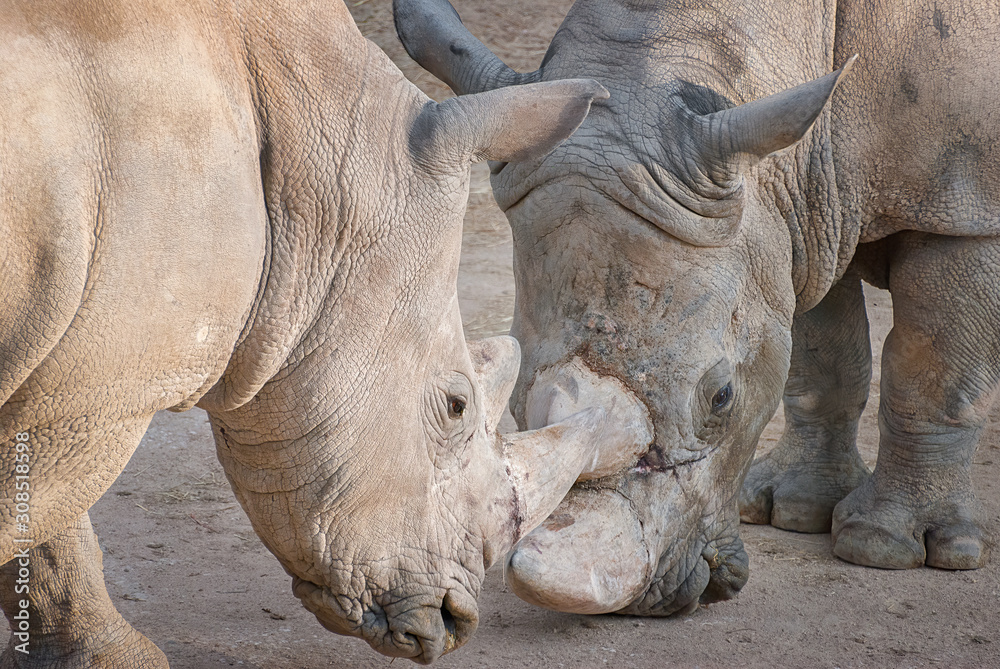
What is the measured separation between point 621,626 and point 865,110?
81.1 inches

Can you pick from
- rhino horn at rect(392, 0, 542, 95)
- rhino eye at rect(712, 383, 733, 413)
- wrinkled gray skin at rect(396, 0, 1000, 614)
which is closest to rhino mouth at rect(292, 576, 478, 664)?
wrinkled gray skin at rect(396, 0, 1000, 614)

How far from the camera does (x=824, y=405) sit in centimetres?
548

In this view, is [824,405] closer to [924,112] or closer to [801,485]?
[801,485]

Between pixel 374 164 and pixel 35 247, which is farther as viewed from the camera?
pixel 374 164

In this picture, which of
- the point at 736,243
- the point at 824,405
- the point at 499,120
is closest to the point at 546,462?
the point at 499,120

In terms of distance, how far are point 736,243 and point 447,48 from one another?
53.2 inches

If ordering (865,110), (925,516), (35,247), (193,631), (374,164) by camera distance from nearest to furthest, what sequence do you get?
(35,247)
(374,164)
(193,631)
(865,110)
(925,516)

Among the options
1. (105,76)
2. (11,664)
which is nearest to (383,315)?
(105,76)

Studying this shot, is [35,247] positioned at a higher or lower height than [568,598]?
higher

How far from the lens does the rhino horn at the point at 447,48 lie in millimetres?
4457

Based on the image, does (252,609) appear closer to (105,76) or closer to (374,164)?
(374,164)

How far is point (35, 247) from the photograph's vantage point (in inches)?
83.9

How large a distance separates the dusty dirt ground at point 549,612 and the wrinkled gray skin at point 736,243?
163 millimetres

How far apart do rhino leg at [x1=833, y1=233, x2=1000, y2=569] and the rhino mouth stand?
7.73ft
